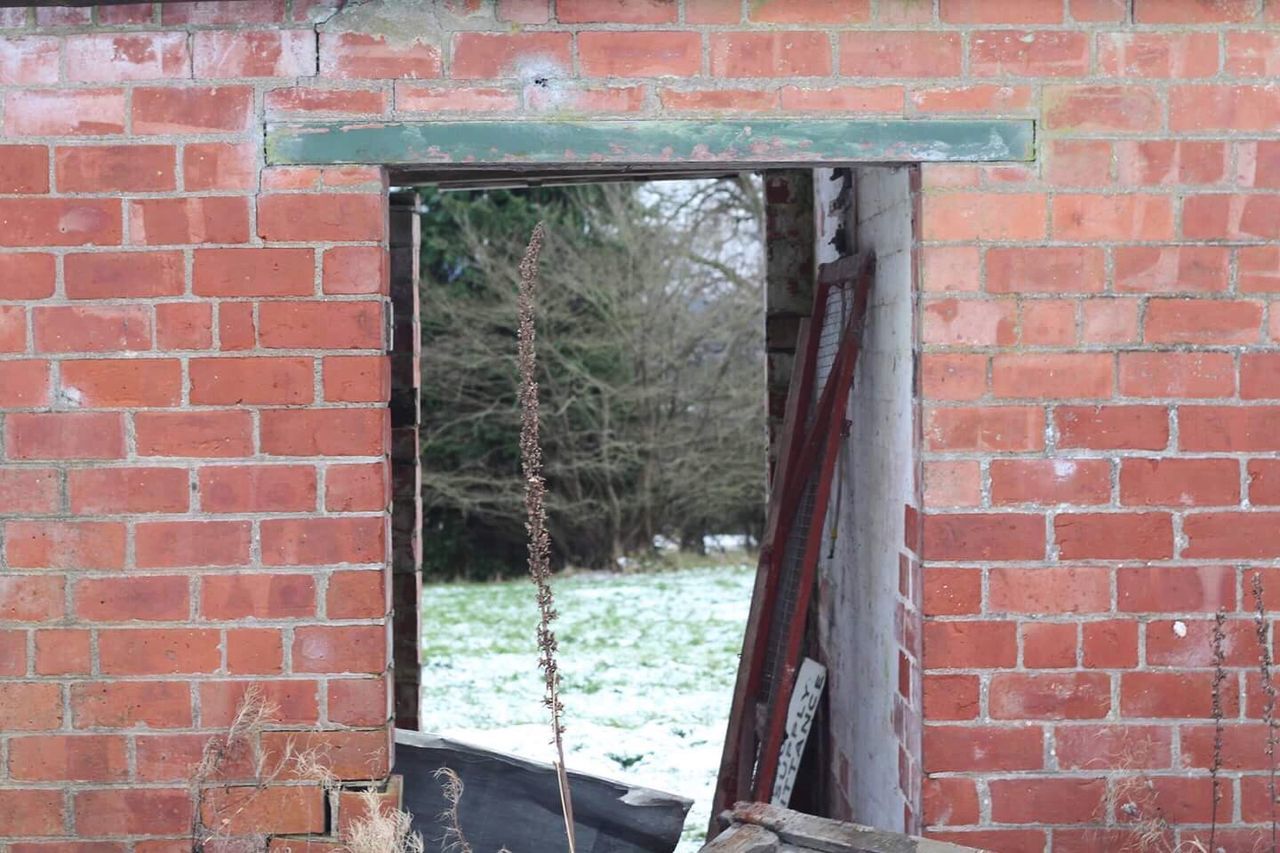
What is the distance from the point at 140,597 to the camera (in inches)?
122

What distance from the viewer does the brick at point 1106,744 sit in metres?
3.15

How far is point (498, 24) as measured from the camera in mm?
3066

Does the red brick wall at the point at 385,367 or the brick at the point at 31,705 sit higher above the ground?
the red brick wall at the point at 385,367

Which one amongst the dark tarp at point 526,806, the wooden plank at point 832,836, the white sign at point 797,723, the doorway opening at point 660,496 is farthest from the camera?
the white sign at point 797,723

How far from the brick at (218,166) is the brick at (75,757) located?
1.29 meters

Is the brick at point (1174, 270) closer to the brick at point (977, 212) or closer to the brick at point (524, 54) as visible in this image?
the brick at point (977, 212)

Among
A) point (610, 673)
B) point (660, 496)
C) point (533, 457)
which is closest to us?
point (533, 457)

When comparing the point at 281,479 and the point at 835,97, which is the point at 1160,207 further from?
the point at 281,479

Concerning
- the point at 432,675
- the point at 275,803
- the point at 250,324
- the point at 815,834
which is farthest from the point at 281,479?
the point at 432,675

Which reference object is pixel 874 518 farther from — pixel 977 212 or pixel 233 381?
pixel 233 381

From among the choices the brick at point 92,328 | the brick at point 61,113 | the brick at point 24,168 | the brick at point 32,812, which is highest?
the brick at point 61,113

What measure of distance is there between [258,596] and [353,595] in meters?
0.22

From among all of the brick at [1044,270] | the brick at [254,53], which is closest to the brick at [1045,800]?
the brick at [1044,270]

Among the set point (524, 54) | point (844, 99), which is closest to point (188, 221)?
point (524, 54)
